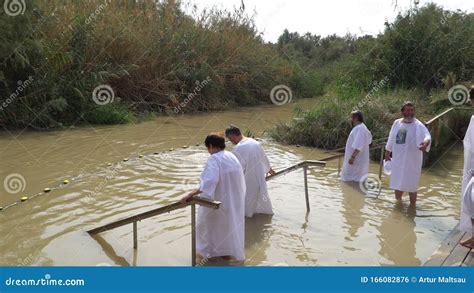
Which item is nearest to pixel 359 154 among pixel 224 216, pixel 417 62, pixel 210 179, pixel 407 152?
pixel 407 152

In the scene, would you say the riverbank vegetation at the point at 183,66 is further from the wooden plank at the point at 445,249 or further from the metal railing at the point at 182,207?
the metal railing at the point at 182,207

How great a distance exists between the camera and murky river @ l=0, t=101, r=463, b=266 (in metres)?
5.29

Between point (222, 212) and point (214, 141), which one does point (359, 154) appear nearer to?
point (222, 212)

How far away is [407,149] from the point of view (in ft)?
23.2

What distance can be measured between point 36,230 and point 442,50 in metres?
17.1

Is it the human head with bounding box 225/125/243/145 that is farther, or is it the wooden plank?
the human head with bounding box 225/125/243/145

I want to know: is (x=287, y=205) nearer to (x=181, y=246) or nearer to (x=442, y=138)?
(x=181, y=246)

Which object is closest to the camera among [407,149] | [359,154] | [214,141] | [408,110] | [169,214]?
[214,141]

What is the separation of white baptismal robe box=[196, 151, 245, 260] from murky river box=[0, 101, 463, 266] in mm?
320

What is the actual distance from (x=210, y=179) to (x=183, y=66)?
14188 millimetres

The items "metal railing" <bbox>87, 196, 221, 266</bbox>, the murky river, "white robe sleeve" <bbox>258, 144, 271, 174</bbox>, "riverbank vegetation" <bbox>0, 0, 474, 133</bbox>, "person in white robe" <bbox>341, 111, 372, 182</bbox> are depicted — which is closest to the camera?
"metal railing" <bbox>87, 196, 221, 266</bbox>

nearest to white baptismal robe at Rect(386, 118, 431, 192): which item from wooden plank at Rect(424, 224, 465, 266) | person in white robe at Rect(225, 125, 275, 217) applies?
wooden plank at Rect(424, 224, 465, 266)

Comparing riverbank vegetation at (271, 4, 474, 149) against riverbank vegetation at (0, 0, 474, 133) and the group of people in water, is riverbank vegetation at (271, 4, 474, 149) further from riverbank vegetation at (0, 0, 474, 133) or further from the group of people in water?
the group of people in water

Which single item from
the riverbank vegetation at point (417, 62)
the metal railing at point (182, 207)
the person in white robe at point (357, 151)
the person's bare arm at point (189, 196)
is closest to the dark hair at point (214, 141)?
the person's bare arm at point (189, 196)
